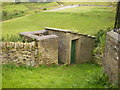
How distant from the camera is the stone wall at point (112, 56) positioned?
6504mm

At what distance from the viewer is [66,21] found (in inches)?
1040

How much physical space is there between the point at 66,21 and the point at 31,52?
15828 mm

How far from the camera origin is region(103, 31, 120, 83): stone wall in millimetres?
6504

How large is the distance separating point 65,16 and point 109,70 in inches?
881

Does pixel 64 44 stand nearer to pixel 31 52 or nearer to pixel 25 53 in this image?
pixel 31 52

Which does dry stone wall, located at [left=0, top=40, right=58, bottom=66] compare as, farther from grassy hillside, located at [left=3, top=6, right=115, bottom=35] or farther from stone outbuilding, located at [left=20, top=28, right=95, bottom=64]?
grassy hillside, located at [left=3, top=6, right=115, bottom=35]

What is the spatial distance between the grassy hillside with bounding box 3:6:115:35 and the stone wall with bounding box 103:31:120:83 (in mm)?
14112

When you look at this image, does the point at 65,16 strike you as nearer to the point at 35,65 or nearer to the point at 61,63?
the point at 61,63

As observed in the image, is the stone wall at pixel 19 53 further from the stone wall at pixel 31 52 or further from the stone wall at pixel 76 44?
the stone wall at pixel 76 44

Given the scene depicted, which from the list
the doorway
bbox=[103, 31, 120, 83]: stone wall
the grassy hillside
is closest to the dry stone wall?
the doorway

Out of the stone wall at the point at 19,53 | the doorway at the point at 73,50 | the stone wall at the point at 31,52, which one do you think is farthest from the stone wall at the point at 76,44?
the stone wall at the point at 19,53

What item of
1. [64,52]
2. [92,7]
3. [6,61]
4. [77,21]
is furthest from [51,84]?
[92,7]

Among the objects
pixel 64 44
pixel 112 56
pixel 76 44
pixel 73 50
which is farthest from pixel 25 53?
pixel 112 56

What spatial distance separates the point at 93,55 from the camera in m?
16.2
